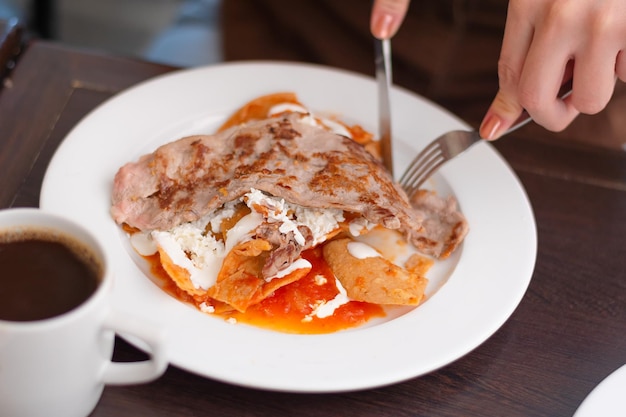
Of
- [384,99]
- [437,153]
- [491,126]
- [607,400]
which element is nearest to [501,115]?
[491,126]

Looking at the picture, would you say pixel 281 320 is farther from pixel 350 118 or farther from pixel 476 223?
pixel 350 118

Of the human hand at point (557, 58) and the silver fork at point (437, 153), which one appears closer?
the human hand at point (557, 58)

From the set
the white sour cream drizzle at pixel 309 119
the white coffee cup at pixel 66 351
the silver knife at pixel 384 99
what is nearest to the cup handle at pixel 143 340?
the white coffee cup at pixel 66 351

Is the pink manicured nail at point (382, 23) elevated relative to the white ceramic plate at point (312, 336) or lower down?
elevated

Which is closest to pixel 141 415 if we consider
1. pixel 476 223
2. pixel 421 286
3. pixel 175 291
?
pixel 175 291

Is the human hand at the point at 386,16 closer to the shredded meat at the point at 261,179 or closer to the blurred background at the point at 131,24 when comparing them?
the shredded meat at the point at 261,179

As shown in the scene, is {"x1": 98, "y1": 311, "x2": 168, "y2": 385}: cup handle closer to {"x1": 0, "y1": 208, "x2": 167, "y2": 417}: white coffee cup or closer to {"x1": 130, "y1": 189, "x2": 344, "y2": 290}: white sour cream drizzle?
{"x1": 0, "y1": 208, "x2": 167, "y2": 417}: white coffee cup
